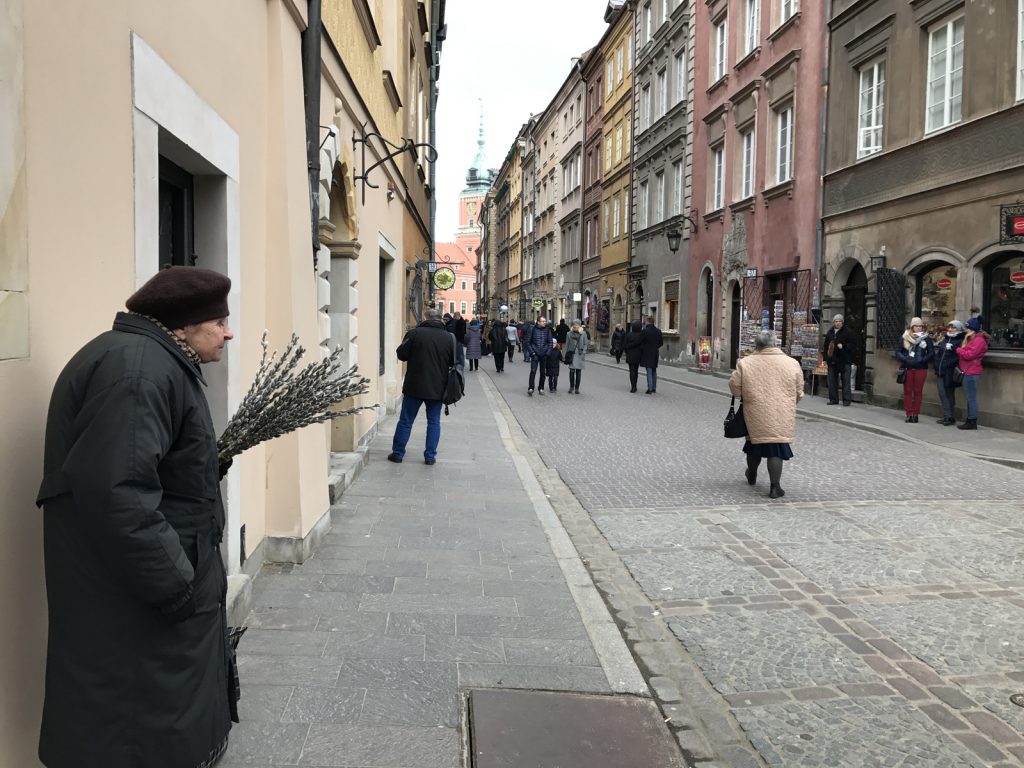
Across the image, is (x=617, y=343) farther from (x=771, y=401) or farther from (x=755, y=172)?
(x=771, y=401)

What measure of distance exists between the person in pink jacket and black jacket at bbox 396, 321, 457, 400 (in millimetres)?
8172

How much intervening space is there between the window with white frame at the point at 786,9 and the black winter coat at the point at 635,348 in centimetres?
840

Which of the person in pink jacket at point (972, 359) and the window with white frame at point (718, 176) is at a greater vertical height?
the window with white frame at point (718, 176)

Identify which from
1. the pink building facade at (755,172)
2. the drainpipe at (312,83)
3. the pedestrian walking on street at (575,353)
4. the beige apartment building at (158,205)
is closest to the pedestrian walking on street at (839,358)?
the pink building facade at (755,172)

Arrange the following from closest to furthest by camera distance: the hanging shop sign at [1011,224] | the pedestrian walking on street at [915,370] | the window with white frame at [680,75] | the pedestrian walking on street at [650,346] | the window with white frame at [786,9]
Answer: the hanging shop sign at [1011,224] < the pedestrian walking on street at [915,370] < the pedestrian walking on street at [650,346] < the window with white frame at [786,9] < the window with white frame at [680,75]

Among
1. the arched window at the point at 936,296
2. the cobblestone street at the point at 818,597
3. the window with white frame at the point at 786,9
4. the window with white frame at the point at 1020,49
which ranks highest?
the window with white frame at the point at 786,9

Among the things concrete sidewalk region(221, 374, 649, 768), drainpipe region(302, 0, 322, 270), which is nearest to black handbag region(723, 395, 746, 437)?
concrete sidewalk region(221, 374, 649, 768)

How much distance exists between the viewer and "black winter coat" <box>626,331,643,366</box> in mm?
19234

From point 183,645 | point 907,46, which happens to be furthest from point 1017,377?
point 183,645

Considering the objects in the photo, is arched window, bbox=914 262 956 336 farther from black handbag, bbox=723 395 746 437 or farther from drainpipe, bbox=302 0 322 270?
drainpipe, bbox=302 0 322 270

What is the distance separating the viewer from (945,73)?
14594 millimetres

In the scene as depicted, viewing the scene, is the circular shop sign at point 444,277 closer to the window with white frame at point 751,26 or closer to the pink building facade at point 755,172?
the pink building facade at point 755,172

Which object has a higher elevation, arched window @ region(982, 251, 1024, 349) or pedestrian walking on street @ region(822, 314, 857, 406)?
arched window @ region(982, 251, 1024, 349)

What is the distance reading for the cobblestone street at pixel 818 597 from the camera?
11.6ft
